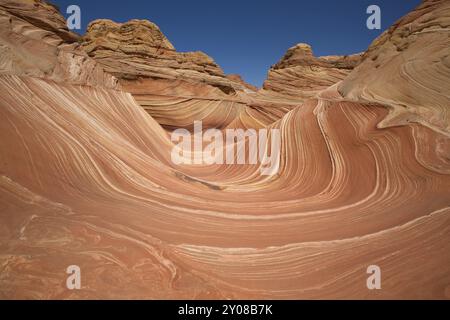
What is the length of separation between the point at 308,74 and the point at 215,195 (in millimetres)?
16718

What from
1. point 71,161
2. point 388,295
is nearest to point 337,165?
point 388,295

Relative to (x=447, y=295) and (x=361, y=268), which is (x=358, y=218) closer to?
(x=361, y=268)

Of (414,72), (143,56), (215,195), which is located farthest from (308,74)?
(215,195)

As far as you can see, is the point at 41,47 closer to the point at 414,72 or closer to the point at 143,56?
the point at 143,56

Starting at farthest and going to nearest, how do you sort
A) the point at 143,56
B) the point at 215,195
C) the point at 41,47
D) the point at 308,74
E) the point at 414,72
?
the point at 308,74, the point at 143,56, the point at 41,47, the point at 414,72, the point at 215,195

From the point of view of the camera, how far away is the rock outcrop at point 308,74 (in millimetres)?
18062

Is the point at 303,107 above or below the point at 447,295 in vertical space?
above

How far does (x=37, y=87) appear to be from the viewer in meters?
5.40

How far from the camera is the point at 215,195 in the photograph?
4652mm

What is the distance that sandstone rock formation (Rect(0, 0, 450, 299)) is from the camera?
245cm

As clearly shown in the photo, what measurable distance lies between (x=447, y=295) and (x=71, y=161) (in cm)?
488

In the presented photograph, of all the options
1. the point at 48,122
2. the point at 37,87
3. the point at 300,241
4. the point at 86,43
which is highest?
the point at 86,43

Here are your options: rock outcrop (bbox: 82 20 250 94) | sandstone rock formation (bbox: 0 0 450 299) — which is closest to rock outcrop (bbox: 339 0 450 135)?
sandstone rock formation (bbox: 0 0 450 299)

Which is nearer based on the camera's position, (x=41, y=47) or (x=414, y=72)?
(x=414, y=72)
